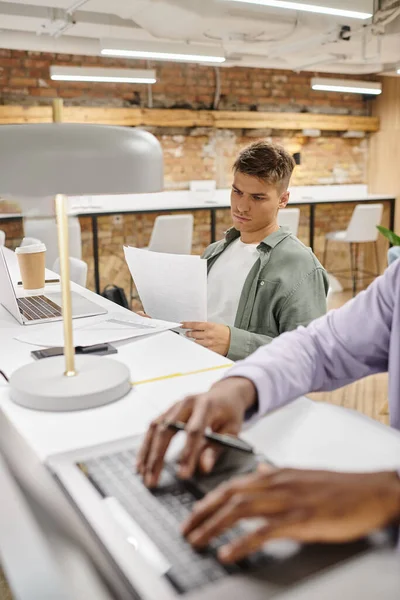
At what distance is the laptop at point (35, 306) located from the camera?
1787 millimetres

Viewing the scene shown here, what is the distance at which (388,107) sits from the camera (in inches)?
331

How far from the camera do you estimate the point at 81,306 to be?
1.95 meters

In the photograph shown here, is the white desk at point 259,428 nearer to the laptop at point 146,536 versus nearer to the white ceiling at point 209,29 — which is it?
the laptop at point 146,536

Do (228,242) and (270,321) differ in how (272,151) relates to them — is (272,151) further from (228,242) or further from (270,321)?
(270,321)

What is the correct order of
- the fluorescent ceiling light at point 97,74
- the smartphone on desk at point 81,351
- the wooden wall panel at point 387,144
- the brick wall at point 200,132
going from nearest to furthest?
the smartphone on desk at point 81,351
the fluorescent ceiling light at point 97,74
the brick wall at point 200,132
the wooden wall panel at point 387,144

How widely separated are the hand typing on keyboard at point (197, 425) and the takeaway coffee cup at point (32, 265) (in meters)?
1.36

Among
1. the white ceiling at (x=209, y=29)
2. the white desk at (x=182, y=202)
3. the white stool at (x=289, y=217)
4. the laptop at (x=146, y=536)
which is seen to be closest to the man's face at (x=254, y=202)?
the laptop at (x=146, y=536)

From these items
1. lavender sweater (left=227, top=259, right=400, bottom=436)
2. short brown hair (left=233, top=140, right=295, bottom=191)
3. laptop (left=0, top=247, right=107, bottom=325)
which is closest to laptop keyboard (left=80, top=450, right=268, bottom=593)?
lavender sweater (left=227, top=259, right=400, bottom=436)

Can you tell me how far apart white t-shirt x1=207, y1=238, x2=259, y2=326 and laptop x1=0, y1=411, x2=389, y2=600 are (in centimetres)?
127

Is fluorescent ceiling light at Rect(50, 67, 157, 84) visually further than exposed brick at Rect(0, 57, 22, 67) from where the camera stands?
No

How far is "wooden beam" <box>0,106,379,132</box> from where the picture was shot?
6453 mm

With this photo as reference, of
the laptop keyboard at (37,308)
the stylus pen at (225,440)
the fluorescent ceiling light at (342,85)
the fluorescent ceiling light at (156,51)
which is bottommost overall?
the laptop keyboard at (37,308)

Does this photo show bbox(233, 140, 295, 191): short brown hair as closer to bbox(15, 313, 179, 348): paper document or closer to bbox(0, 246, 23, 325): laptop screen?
bbox(15, 313, 179, 348): paper document

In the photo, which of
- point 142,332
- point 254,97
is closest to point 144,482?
point 142,332
